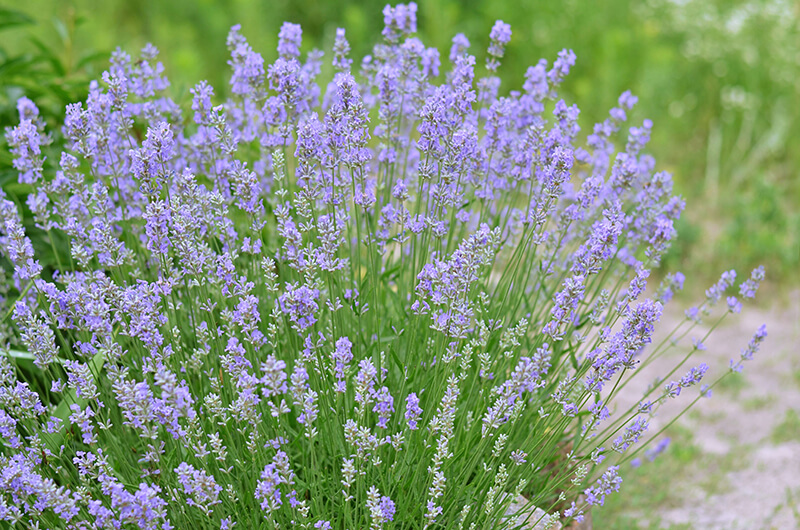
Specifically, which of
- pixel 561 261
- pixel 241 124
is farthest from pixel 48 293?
pixel 561 261

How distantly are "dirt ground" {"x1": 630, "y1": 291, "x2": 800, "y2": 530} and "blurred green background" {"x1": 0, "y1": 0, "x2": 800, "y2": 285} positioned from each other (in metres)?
0.47

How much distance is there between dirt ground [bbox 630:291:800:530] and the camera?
3326mm

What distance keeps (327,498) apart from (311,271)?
68cm

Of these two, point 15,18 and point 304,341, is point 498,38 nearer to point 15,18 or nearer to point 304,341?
point 304,341

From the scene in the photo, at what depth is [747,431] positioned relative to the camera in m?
4.03

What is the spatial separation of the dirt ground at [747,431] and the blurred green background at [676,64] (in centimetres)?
47

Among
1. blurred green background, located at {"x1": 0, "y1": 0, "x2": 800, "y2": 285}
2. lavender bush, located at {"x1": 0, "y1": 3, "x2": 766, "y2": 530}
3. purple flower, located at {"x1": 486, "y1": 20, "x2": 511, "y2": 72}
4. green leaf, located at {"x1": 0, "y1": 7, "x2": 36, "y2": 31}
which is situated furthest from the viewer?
blurred green background, located at {"x1": 0, "y1": 0, "x2": 800, "y2": 285}

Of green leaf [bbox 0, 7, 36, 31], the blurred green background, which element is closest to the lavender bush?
green leaf [bbox 0, 7, 36, 31]

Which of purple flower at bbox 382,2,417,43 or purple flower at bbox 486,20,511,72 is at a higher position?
purple flower at bbox 382,2,417,43

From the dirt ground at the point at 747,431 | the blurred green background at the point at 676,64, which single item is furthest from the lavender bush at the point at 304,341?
the blurred green background at the point at 676,64

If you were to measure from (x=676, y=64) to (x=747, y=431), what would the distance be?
4.10 metres

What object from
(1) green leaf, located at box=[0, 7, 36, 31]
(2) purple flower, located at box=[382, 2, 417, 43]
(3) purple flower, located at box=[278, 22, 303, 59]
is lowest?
(3) purple flower, located at box=[278, 22, 303, 59]

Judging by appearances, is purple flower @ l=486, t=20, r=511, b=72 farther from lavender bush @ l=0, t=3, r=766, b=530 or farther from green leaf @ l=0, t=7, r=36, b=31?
green leaf @ l=0, t=7, r=36, b=31

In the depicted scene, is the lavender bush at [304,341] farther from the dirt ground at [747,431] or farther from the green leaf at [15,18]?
the dirt ground at [747,431]
